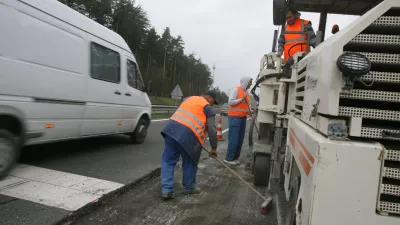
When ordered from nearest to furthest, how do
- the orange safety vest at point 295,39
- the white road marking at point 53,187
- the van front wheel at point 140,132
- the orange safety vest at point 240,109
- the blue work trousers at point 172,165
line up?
the white road marking at point 53,187, the blue work trousers at point 172,165, the orange safety vest at point 295,39, the orange safety vest at point 240,109, the van front wheel at point 140,132

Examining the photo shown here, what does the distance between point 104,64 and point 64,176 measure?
8.22 feet

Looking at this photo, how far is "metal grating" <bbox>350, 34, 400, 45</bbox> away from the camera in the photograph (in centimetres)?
170

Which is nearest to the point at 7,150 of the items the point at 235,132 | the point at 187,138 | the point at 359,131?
the point at 187,138

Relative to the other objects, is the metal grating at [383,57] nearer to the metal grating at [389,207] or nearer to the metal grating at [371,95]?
the metal grating at [371,95]

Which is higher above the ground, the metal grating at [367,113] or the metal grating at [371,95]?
the metal grating at [371,95]

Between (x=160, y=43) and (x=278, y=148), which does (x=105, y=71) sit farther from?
(x=160, y=43)

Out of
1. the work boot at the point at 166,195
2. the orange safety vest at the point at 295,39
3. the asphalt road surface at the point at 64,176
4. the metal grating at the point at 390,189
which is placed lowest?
the work boot at the point at 166,195

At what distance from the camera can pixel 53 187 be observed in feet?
13.0

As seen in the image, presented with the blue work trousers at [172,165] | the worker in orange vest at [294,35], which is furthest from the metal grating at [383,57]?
the blue work trousers at [172,165]

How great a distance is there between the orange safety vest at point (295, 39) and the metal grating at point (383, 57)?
9.41ft

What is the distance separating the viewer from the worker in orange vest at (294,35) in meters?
4.43

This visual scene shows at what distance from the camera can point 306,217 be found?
179cm

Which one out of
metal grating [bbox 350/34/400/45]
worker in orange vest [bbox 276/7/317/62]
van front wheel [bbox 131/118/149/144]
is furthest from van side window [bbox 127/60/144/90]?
metal grating [bbox 350/34/400/45]

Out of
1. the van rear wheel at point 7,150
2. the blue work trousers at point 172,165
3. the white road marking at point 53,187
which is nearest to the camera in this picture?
the white road marking at point 53,187
